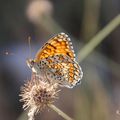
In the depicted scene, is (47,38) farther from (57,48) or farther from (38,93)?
(38,93)

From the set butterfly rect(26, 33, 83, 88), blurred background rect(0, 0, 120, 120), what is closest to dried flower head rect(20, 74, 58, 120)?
butterfly rect(26, 33, 83, 88)

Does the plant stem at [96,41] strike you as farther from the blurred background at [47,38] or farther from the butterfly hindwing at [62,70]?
the blurred background at [47,38]

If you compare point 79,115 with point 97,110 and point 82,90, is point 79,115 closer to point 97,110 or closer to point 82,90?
point 97,110

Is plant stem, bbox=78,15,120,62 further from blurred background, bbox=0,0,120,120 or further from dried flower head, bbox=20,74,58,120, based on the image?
blurred background, bbox=0,0,120,120

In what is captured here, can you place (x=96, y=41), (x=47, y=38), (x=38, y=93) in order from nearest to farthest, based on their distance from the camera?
1. (x=38, y=93)
2. (x=96, y=41)
3. (x=47, y=38)

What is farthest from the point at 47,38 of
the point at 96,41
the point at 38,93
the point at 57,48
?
the point at 38,93
